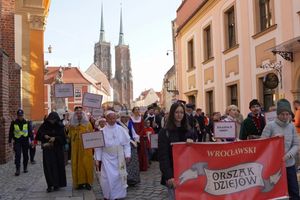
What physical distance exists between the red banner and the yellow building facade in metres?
20.9

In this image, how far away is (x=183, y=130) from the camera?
16.5ft

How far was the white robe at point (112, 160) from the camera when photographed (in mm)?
7367

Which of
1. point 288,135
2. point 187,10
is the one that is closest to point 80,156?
point 288,135

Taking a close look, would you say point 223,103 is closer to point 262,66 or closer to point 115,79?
point 262,66

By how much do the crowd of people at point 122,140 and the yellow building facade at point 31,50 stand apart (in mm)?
12906

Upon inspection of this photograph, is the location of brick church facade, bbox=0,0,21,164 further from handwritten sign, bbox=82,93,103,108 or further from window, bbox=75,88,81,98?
window, bbox=75,88,81,98

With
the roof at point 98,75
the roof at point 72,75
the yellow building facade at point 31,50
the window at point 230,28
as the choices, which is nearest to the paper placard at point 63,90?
the window at point 230,28

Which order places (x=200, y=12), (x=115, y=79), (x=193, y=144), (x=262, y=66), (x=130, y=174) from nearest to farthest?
(x=193, y=144) → (x=130, y=174) → (x=262, y=66) → (x=200, y=12) → (x=115, y=79)

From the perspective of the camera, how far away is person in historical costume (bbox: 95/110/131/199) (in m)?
7.37

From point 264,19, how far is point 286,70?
283cm

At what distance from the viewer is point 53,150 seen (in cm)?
915

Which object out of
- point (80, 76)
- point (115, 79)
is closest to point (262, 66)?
point (80, 76)

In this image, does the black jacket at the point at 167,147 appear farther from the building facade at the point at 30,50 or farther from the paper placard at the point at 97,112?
the building facade at the point at 30,50

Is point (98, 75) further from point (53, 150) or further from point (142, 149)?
point (53, 150)
